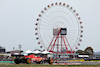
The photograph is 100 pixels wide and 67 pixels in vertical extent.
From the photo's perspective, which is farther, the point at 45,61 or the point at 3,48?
the point at 3,48

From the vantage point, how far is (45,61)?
48.5 metres

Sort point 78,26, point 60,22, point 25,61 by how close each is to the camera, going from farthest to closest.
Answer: point 78,26, point 60,22, point 25,61

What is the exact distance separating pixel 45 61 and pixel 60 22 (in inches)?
1265

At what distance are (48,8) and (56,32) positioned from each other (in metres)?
10.7

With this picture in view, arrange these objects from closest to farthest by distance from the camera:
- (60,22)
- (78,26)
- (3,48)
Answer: (60,22), (78,26), (3,48)

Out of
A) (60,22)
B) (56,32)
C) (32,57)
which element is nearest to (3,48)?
(56,32)

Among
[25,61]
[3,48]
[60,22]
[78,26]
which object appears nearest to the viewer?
[25,61]

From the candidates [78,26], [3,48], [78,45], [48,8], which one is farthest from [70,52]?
[3,48]

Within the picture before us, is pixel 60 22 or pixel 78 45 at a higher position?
pixel 60 22

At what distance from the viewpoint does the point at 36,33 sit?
82688 millimetres

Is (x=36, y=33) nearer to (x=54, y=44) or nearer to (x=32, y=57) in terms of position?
(x=54, y=44)

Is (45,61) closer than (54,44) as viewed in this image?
Yes

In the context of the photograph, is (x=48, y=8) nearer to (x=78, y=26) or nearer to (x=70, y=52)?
(x=78, y=26)

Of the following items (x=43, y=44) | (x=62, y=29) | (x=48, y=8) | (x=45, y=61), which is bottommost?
(x=45, y=61)
